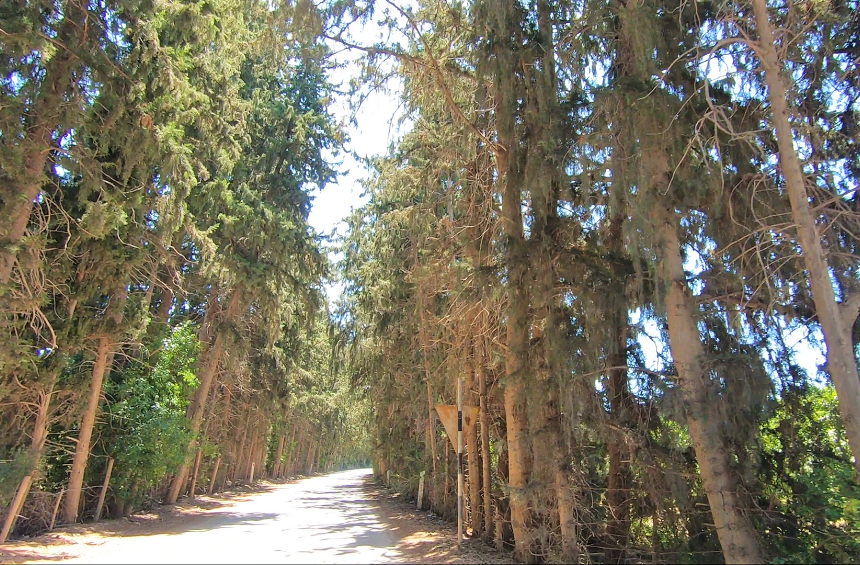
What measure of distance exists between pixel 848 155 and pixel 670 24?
9.64ft

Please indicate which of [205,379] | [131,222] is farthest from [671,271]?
[205,379]

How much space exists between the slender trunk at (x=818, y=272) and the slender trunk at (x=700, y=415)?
1.25m

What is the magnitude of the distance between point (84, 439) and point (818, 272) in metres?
13.6

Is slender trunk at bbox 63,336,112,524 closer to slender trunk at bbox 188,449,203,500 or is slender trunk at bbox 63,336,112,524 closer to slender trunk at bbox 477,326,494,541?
slender trunk at bbox 477,326,494,541

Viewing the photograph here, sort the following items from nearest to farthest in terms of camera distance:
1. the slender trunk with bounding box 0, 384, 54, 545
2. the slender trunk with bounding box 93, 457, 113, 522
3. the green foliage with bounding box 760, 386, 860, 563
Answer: the green foliage with bounding box 760, 386, 860, 563 → the slender trunk with bounding box 0, 384, 54, 545 → the slender trunk with bounding box 93, 457, 113, 522

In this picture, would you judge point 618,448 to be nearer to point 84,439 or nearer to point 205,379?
point 84,439

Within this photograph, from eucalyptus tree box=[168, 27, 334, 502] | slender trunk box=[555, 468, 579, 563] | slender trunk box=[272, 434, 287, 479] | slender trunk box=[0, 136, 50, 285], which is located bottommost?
slender trunk box=[555, 468, 579, 563]

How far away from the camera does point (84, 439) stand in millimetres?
11883

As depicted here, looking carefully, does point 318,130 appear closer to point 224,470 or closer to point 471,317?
point 471,317

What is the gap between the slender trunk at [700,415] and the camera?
6.09 meters

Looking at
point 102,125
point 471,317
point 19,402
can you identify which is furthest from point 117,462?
point 471,317

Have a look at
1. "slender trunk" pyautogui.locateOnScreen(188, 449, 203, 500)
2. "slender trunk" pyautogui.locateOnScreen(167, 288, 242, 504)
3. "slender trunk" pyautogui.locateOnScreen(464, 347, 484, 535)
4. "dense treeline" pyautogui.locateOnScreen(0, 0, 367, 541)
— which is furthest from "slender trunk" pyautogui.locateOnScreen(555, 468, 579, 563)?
"slender trunk" pyautogui.locateOnScreen(188, 449, 203, 500)

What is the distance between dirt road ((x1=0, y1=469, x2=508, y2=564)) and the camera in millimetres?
8406

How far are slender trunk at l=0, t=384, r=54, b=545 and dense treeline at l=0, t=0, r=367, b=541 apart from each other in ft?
0.12
